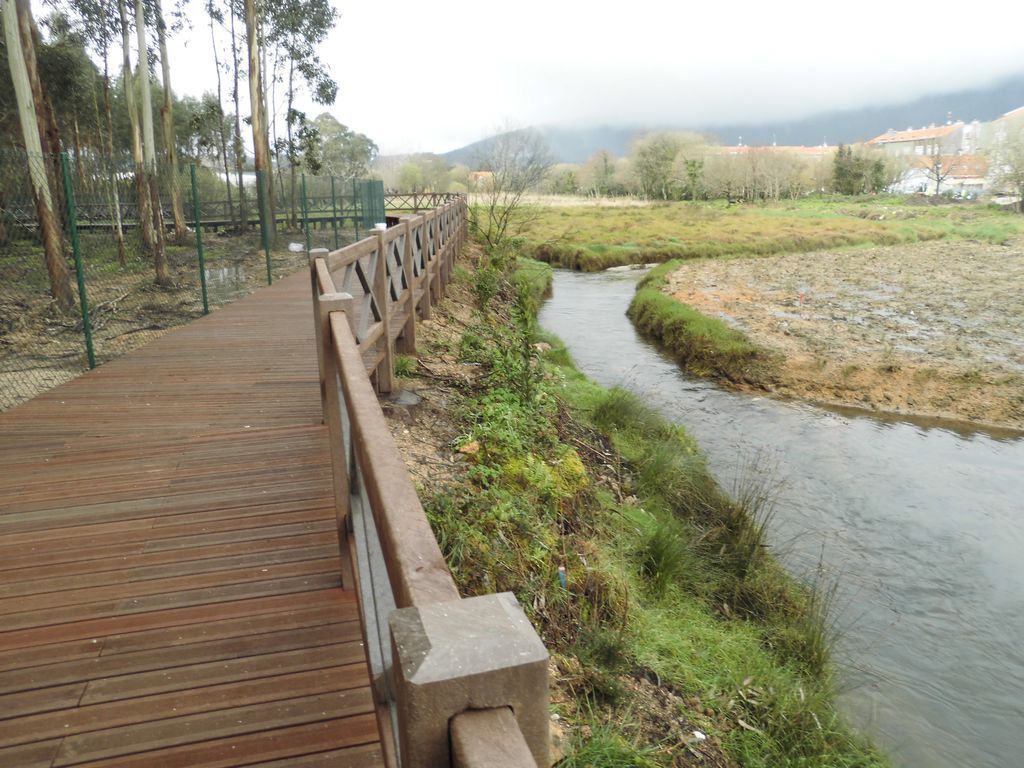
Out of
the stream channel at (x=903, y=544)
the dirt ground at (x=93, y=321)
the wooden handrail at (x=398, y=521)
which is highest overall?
the wooden handrail at (x=398, y=521)

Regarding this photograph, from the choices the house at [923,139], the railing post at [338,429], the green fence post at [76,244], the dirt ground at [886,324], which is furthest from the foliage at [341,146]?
the house at [923,139]

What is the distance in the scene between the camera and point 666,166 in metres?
68.9

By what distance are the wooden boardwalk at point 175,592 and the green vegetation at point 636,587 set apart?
44.3 inches

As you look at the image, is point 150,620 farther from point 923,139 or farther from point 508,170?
point 923,139

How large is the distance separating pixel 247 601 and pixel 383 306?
309 centimetres

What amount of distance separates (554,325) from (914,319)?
8.24 metres

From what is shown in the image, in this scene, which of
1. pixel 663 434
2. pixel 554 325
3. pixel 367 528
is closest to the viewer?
pixel 367 528

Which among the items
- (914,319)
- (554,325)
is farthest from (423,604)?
(914,319)

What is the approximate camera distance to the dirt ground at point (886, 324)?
38.1ft

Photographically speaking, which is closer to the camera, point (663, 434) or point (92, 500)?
point (92, 500)

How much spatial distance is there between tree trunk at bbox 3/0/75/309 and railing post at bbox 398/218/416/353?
12.4ft

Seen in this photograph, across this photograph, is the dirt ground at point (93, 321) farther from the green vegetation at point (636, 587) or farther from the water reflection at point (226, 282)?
the green vegetation at point (636, 587)

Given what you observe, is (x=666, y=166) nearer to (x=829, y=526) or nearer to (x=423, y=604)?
(x=829, y=526)

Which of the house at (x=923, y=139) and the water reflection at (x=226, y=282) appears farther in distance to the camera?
the house at (x=923, y=139)
